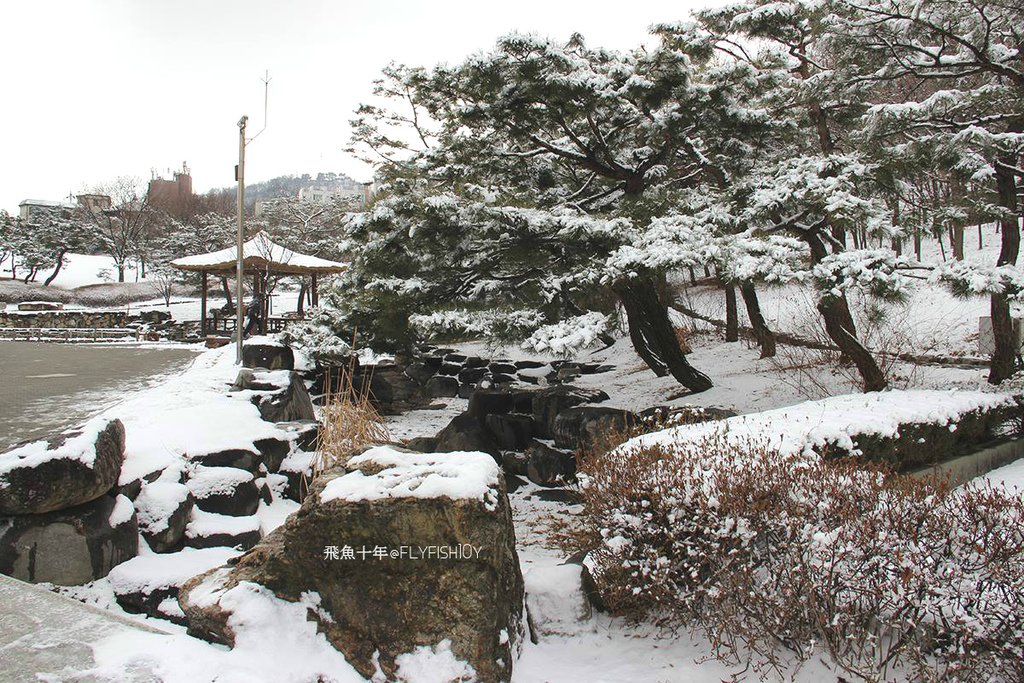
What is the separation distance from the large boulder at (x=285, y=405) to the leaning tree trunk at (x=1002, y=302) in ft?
22.3

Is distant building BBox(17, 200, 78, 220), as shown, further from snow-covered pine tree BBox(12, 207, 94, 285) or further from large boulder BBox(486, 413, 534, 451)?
large boulder BBox(486, 413, 534, 451)

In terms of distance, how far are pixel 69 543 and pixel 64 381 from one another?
20.4ft

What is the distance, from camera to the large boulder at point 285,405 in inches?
245

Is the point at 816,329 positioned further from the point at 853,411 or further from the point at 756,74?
the point at 853,411

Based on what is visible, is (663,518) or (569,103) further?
(569,103)

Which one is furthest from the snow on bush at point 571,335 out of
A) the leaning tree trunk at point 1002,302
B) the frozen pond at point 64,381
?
the frozen pond at point 64,381

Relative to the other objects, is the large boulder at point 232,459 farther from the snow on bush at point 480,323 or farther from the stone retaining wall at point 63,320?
the stone retaining wall at point 63,320

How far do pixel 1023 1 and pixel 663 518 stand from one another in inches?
227

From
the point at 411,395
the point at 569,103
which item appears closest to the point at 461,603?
the point at 569,103

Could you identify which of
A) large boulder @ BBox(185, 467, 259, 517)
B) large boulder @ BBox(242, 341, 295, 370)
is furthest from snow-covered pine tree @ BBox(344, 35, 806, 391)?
large boulder @ BBox(242, 341, 295, 370)

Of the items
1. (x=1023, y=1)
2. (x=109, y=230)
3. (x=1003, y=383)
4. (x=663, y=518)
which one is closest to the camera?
(x=663, y=518)

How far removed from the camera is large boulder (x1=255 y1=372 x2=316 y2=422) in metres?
6.23

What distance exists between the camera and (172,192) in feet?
170

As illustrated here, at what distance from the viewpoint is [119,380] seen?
8.64 metres
